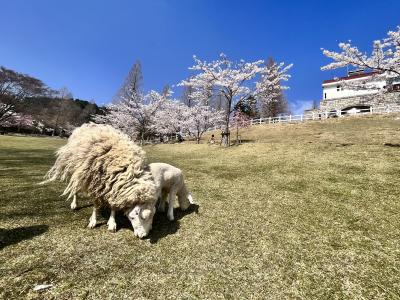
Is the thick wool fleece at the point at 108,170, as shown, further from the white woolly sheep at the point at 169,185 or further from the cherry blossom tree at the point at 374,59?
the cherry blossom tree at the point at 374,59

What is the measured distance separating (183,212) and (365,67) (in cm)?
1620

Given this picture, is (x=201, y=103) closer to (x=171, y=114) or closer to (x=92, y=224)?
(x=171, y=114)

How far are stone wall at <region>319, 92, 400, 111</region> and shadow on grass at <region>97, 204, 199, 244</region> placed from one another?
4117 centimetres

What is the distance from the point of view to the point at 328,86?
52406 mm

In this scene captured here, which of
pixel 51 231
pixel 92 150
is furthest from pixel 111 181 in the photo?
pixel 51 231

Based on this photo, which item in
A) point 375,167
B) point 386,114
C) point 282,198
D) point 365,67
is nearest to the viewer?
point 282,198

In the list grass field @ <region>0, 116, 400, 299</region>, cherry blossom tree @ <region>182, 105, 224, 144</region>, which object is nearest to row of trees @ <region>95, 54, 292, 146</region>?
cherry blossom tree @ <region>182, 105, 224, 144</region>

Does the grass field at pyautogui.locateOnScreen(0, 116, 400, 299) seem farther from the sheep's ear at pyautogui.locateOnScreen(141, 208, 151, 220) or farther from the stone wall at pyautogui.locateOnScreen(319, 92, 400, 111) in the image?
the stone wall at pyautogui.locateOnScreen(319, 92, 400, 111)

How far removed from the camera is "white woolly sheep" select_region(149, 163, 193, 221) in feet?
18.5

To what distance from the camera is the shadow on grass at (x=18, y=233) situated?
15.4 ft

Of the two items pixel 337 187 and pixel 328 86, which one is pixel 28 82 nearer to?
pixel 337 187

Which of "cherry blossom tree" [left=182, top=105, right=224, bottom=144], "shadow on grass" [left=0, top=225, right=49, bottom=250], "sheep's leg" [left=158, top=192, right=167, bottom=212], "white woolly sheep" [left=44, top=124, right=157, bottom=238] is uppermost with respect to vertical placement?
"cherry blossom tree" [left=182, top=105, right=224, bottom=144]

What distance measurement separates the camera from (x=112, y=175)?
16.9 ft

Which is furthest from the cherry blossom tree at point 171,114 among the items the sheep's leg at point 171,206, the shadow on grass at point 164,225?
the sheep's leg at point 171,206
